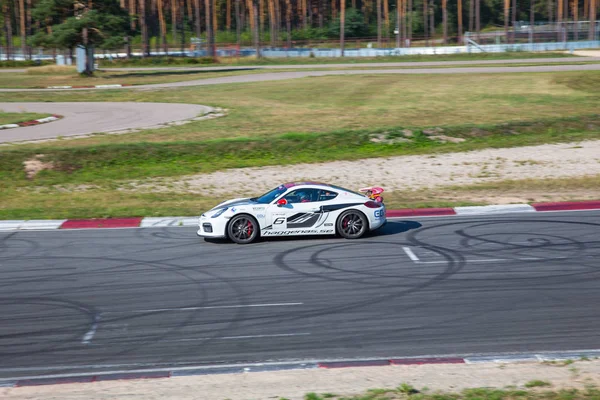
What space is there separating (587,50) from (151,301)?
2839 inches

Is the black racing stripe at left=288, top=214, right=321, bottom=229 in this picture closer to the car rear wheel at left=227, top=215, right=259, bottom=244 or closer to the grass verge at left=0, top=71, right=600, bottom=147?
the car rear wheel at left=227, top=215, right=259, bottom=244

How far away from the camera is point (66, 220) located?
59.8ft

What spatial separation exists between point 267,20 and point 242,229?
156496mm

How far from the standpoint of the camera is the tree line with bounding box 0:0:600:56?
200 feet

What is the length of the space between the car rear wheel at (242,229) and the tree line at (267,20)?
4773 cm

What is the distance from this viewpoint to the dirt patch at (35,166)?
23741mm

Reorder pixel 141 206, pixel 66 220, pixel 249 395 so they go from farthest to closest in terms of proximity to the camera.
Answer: pixel 141 206, pixel 66 220, pixel 249 395

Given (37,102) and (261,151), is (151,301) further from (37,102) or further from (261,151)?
(37,102)

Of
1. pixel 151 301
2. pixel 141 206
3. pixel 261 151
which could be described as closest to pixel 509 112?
pixel 261 151

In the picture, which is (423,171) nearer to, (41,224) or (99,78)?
(41,224)

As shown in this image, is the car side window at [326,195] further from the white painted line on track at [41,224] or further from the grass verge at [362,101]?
the grass verge at [362,101]

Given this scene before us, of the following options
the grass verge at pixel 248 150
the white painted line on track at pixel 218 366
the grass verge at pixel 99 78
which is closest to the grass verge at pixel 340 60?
the grass verge at pixel 99 78

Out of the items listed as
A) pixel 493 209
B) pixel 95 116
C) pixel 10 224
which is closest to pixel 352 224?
pixel 493 209

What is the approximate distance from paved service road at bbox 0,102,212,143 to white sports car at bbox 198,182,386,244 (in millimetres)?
16615
